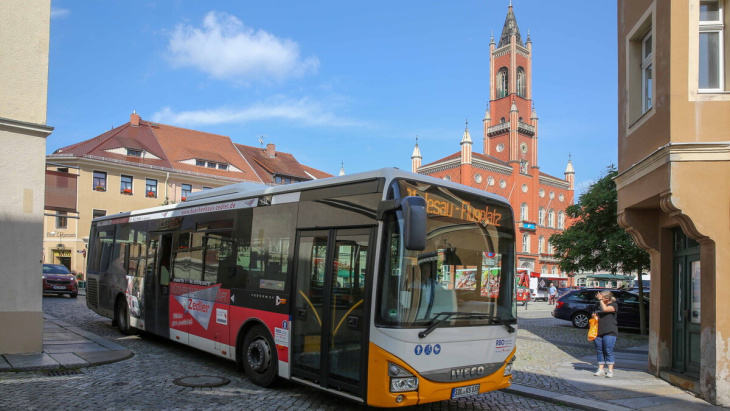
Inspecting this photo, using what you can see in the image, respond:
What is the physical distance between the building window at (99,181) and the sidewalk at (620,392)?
41990 mm


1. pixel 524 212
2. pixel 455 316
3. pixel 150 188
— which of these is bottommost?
pixel 455 316

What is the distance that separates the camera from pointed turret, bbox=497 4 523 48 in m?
80.9

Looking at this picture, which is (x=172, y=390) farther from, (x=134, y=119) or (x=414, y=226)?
(x=134, y=119)

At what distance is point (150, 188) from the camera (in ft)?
159

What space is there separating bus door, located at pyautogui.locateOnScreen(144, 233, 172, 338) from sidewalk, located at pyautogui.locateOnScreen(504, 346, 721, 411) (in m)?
6.70

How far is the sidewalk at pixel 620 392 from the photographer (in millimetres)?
8172

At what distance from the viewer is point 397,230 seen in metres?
6.41

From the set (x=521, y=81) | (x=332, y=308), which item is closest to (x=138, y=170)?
(x=332, y=308)

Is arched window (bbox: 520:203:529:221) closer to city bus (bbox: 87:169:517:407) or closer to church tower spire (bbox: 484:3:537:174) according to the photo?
church tower spire (bbox: 484:3:537:174)

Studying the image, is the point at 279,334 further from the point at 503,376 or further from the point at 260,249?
the point at 503,376

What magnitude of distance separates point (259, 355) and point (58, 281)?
21541 mm

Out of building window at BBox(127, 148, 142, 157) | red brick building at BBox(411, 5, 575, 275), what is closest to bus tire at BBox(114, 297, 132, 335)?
building window at BBox(127, 148, 142, 157)

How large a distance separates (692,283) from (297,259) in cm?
670

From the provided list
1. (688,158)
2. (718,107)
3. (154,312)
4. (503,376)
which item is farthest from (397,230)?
(154,312)
